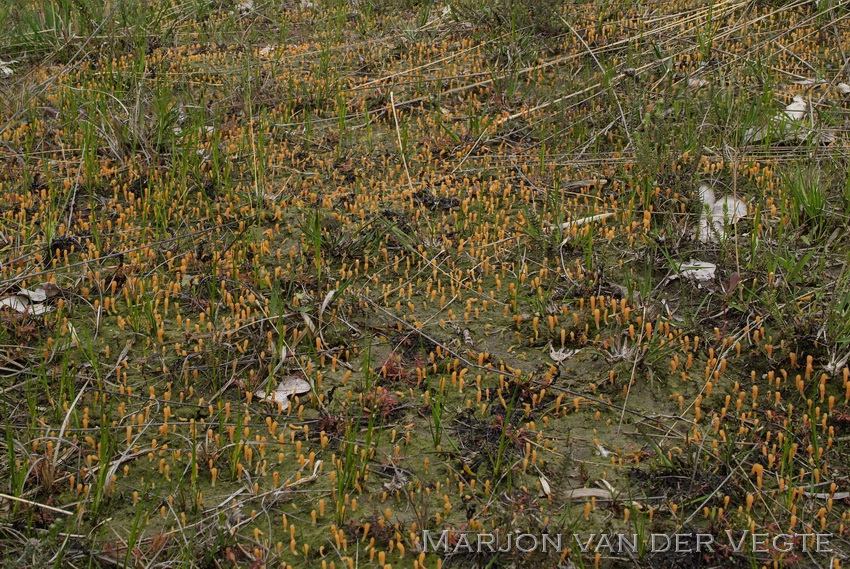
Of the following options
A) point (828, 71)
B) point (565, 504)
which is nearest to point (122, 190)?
point (565, 504)

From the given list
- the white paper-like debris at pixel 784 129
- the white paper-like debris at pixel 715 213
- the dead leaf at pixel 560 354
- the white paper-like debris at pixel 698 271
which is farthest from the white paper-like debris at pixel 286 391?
the white paper-like debris at pixel 784 129

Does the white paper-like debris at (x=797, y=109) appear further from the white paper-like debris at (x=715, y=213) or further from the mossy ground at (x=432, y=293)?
the white paper-like debris at (x=715, y=213)

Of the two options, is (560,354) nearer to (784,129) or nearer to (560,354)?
(560,354)

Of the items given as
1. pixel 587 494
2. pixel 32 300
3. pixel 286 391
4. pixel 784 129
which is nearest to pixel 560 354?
pixel 587 494

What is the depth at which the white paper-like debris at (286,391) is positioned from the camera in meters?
3.65

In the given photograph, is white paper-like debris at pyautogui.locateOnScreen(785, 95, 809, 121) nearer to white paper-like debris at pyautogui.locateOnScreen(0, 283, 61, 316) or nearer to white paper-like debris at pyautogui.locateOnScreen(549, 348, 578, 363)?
white paper-like debris at pyautogui.locateOnScreen(549, 348, 578, 363)

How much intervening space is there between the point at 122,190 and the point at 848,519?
4.64 metres

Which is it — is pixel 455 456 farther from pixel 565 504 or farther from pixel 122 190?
pixel 122 190

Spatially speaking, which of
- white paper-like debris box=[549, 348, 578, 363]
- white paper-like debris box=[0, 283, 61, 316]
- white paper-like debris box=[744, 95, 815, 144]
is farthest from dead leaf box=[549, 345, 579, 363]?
white paper-like debris box=[0, 283, 61, 316]

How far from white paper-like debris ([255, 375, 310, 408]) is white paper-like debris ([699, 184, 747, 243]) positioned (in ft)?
7.62

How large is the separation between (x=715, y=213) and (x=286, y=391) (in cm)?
275

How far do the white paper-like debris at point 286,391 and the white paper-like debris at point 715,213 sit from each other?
7.62 feet

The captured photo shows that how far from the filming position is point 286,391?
3.72m

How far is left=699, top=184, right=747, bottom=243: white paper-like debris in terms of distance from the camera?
15.0 ft
